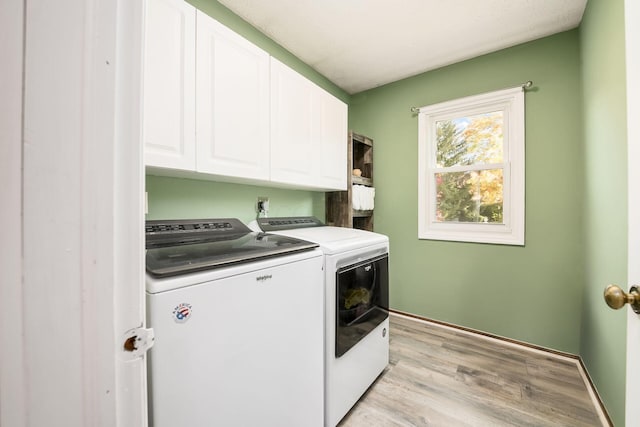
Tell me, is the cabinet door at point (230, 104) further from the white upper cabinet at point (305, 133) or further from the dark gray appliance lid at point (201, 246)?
the dark gray appliance lid at point (201, 246)

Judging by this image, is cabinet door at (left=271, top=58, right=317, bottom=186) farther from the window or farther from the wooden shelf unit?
the window

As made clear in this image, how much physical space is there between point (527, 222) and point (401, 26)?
1882 mm

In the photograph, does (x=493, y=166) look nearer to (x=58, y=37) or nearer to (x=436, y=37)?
(x=436, y=37)

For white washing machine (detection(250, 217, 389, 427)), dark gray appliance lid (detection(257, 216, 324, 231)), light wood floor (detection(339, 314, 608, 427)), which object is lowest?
light wood floor (detection(339, 314, 608, 427))

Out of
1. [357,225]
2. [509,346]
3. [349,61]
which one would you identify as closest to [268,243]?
[357,225]

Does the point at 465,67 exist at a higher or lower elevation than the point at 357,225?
higher

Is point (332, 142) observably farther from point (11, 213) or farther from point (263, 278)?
point (11, 213)

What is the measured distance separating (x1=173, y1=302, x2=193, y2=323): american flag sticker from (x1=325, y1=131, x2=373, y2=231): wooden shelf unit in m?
1.74

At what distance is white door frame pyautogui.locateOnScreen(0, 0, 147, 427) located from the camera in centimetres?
30

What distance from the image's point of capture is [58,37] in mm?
331

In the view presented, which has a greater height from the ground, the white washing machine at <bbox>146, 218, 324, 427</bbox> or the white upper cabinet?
the white upper cabinet

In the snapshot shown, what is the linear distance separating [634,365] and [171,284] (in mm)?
1252

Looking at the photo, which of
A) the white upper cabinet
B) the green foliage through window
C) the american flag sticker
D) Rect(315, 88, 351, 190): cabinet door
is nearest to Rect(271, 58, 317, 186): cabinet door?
the white upper cabinet

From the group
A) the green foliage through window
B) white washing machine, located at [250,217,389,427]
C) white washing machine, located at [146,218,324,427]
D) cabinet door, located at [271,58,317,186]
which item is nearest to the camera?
white washing machine, located at [146,218,324,427]
